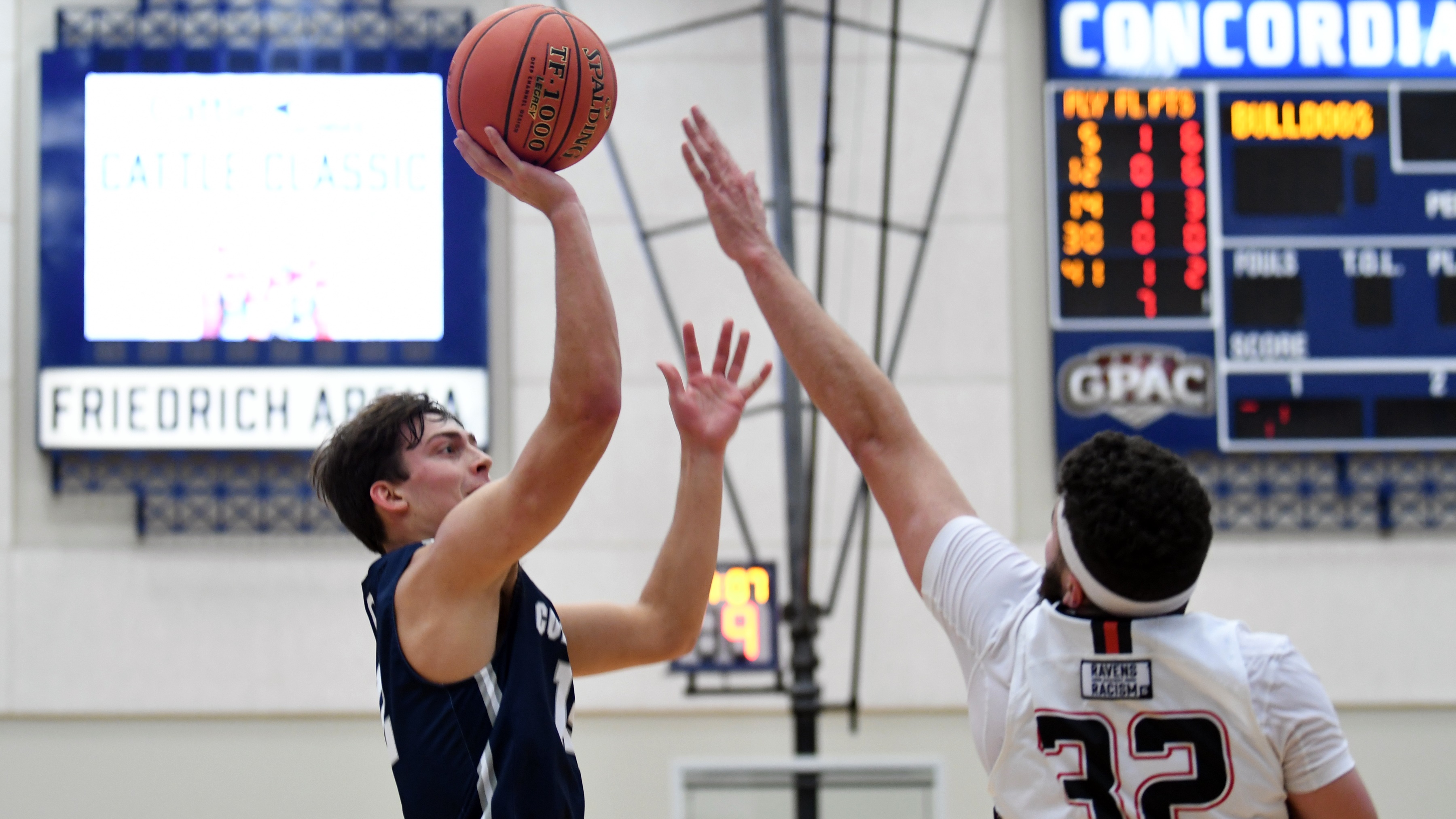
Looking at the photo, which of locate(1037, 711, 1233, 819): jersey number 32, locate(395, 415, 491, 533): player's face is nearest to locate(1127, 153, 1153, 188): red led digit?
locate(395, 415, 491, 533): player's face

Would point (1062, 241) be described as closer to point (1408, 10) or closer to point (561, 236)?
point (1408, 10)

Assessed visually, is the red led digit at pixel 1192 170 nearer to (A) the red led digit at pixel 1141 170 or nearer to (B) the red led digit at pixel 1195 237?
(A) the red led digit at pixel 1141 170

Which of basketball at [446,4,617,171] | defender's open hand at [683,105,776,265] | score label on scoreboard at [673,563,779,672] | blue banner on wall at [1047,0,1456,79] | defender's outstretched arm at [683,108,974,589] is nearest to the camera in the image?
defender's outstretched arm at [683,108,974,589]

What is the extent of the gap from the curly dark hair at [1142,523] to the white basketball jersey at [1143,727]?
6cm

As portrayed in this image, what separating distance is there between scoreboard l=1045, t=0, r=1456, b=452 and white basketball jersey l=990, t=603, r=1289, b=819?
4298mm

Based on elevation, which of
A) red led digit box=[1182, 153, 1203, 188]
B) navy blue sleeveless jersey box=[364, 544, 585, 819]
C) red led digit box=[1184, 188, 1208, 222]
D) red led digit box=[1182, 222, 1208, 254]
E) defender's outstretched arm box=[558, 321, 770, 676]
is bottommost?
navy blue sleeveless jersey box=[364, 544, 585, 819]

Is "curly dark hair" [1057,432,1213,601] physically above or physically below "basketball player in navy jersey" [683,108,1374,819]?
above

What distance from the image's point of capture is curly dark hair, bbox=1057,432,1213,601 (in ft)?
3.84

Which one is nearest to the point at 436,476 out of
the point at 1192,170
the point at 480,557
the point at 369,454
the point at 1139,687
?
the point at 369,454

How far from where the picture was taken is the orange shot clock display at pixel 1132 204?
5309mm

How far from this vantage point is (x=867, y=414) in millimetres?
1455

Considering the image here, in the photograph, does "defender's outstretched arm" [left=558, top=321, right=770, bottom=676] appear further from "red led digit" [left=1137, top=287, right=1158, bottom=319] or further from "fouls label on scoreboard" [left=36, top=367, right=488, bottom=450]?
"red led digit" [left=1137, top=287, right=1158, bottom=319]

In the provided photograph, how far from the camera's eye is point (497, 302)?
5539 mm

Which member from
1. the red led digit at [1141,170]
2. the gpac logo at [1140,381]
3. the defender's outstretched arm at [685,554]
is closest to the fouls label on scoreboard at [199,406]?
the gpac logo at [1140,381]
